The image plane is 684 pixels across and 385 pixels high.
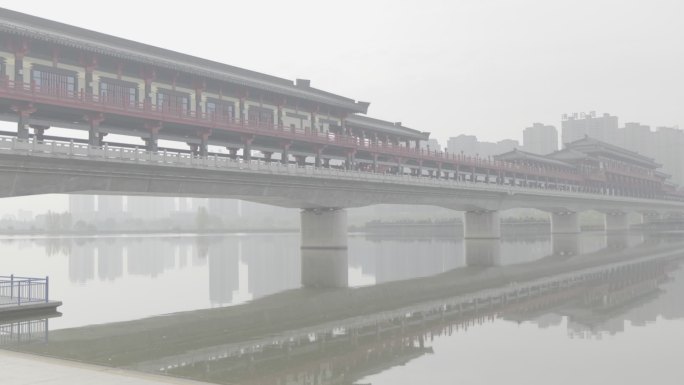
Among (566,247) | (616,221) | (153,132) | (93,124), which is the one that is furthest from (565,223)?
(93,124)

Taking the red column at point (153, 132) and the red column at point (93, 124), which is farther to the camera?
the red column at point (153, 132)

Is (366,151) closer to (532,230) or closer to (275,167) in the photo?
(275,167)

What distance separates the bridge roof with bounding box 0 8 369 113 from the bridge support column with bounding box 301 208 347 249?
437 inches

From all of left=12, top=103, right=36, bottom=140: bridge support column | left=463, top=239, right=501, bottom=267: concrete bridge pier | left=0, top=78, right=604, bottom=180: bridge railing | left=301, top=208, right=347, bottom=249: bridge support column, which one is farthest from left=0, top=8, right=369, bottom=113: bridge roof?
→ left=463, top=239, right=501, bottom=267: concrete bridge pier

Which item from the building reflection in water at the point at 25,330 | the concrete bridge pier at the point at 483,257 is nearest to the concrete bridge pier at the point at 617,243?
the concrete bridge pier at the point at 483,257

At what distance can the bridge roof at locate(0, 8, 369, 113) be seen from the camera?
36344 millimetres

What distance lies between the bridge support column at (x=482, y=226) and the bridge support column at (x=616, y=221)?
182 ft

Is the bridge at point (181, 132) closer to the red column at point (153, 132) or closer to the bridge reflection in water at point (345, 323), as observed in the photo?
the red column at point (153, 132)

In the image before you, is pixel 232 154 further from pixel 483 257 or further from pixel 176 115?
pixel 483 257

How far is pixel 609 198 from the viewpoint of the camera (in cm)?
10194

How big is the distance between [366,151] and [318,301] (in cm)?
3450

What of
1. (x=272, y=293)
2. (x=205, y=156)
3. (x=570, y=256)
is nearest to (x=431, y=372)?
(x=272, y=293)

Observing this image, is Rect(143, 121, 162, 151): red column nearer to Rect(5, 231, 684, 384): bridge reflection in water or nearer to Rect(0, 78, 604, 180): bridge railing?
Rect(0, 78, 604, 180): bridge railing

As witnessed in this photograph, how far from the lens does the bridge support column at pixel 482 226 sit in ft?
255
